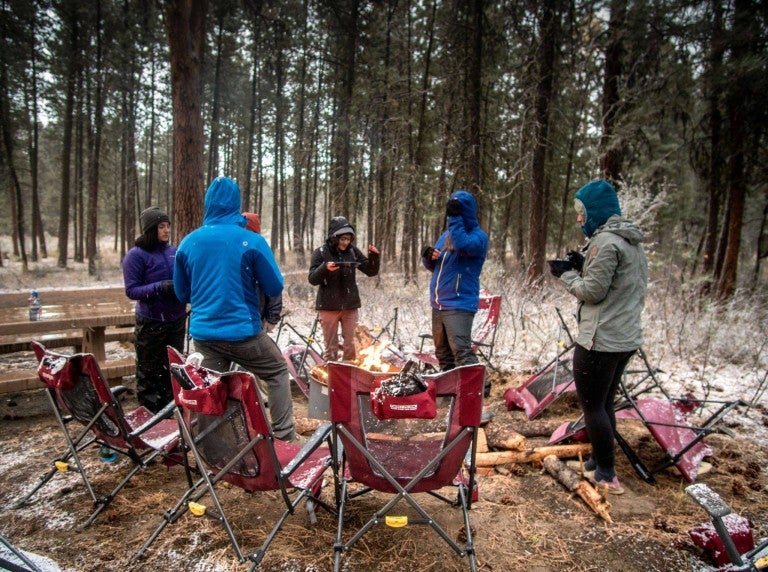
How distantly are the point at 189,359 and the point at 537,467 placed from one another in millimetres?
2730

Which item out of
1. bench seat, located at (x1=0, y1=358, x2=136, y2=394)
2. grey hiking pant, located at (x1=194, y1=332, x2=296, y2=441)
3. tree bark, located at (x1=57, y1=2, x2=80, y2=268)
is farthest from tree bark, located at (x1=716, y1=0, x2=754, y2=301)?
tree bark, located at (x1=57, y1=2, x2=80, y2=268)

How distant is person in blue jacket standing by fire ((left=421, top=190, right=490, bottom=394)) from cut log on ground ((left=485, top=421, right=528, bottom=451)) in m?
0.74

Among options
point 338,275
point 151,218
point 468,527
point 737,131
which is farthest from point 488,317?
point 737,131

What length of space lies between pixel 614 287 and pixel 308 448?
2.18 meters

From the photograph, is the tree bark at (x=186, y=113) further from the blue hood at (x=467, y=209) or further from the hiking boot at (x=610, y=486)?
the hiking boot at (x=610, y=486)

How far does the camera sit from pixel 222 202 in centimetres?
304

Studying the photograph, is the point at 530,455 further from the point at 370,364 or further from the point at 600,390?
the point at 370,364

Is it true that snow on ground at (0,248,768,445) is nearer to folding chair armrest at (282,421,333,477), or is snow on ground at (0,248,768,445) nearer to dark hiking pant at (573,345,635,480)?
dark hiking pant at (573,345,635,480)

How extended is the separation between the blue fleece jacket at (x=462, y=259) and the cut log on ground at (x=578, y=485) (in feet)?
5.33

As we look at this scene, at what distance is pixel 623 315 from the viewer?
2857 mm

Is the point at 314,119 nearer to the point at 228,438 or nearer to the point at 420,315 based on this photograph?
the point at 420,315

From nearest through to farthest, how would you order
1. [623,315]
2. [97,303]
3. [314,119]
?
1. [623,315]
2. [97,303]
3. [314,119]

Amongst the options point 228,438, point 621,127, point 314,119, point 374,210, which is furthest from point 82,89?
point 228,438

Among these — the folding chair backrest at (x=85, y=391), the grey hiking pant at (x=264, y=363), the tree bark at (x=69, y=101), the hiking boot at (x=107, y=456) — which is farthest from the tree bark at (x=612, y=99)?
the tree bark at (x=69, y=101)
